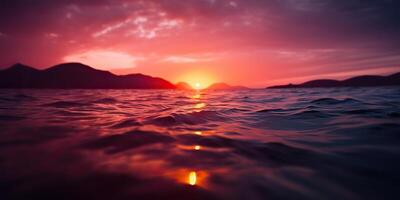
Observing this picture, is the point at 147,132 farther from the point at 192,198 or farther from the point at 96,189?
the point at 192,198

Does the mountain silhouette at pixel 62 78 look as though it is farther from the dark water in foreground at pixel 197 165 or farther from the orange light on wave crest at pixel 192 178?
the orange light on wave crest at pixel 192 178

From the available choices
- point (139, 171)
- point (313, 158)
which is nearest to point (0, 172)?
point (139, 171)

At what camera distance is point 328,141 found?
352 cm

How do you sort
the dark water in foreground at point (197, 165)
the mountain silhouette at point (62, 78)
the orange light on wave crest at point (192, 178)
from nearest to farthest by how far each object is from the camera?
the dark water in foreground at point (197, 165), the orange light on wave crest at point (192, 178), the mountain silhouette at point (62, 78)

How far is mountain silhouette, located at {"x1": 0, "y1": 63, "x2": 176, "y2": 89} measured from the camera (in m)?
131

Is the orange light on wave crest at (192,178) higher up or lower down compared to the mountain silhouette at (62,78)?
lower down

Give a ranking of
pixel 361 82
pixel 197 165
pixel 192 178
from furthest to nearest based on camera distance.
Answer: pixel 361 82, pixel 197 165, pixel 192 178

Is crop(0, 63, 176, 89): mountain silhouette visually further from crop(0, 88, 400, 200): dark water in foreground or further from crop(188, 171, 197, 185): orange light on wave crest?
crop(188, 171, 197, 185): orange light on wave crest

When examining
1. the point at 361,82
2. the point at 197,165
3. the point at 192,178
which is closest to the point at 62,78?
the point at 197,165

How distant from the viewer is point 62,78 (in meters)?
148

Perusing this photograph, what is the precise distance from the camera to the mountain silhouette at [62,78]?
429ft

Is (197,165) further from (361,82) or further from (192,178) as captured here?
(361,82)

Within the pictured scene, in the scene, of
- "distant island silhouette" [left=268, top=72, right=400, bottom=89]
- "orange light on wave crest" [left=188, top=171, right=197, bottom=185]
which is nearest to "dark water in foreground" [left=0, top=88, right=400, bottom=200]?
"orange light on wave crest" [left=188, top=171, right=197, bottom=185]

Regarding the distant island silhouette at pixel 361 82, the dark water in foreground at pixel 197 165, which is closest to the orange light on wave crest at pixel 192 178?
the dark water in foreground at pixel 197 165
